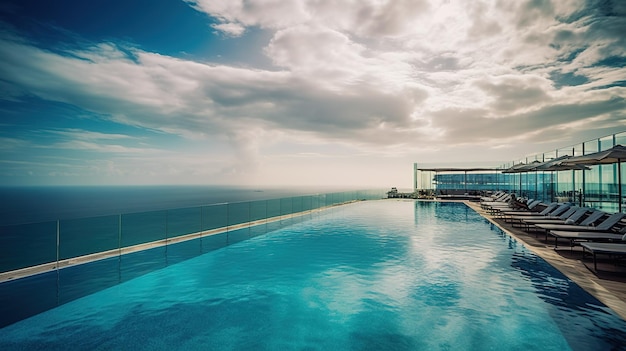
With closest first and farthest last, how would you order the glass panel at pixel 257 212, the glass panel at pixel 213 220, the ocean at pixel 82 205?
the glass panel at pixel 213 220 → the glass panel at pixel 257 212 → the ocean at pixel 82 205

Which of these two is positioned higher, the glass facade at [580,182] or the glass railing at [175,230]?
the glass facade at [580,182]

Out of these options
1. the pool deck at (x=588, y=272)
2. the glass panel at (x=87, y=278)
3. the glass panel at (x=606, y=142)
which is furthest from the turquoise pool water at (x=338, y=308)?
the glass panel at (x=606, y=142)

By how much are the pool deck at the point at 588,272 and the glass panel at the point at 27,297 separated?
8.16 meters

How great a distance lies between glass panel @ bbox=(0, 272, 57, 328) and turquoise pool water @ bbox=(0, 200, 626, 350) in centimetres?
24

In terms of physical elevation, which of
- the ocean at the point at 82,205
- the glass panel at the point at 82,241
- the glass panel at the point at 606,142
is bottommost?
the ocean at the point at 82,205

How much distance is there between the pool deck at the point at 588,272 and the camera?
4.54 metres

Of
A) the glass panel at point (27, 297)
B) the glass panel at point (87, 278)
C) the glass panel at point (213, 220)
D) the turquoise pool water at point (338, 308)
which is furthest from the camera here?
the glass panel at point (213, 220)

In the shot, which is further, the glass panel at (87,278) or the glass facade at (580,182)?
the glass facade at (580,182)

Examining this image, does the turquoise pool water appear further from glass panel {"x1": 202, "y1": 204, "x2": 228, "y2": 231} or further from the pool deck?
glass panel {"x1": 202, "y1": 204, "x2": 228, "y2": 231}

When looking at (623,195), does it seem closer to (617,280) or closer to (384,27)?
(617,280)

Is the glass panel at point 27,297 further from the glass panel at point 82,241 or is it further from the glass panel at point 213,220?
the glass panel at point 213,220

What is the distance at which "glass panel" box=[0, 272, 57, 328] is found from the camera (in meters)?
4.47

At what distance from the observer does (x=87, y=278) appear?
6074mm

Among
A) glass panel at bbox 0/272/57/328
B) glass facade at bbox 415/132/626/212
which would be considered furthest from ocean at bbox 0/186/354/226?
glass facade at bbox 415/132/626/212
